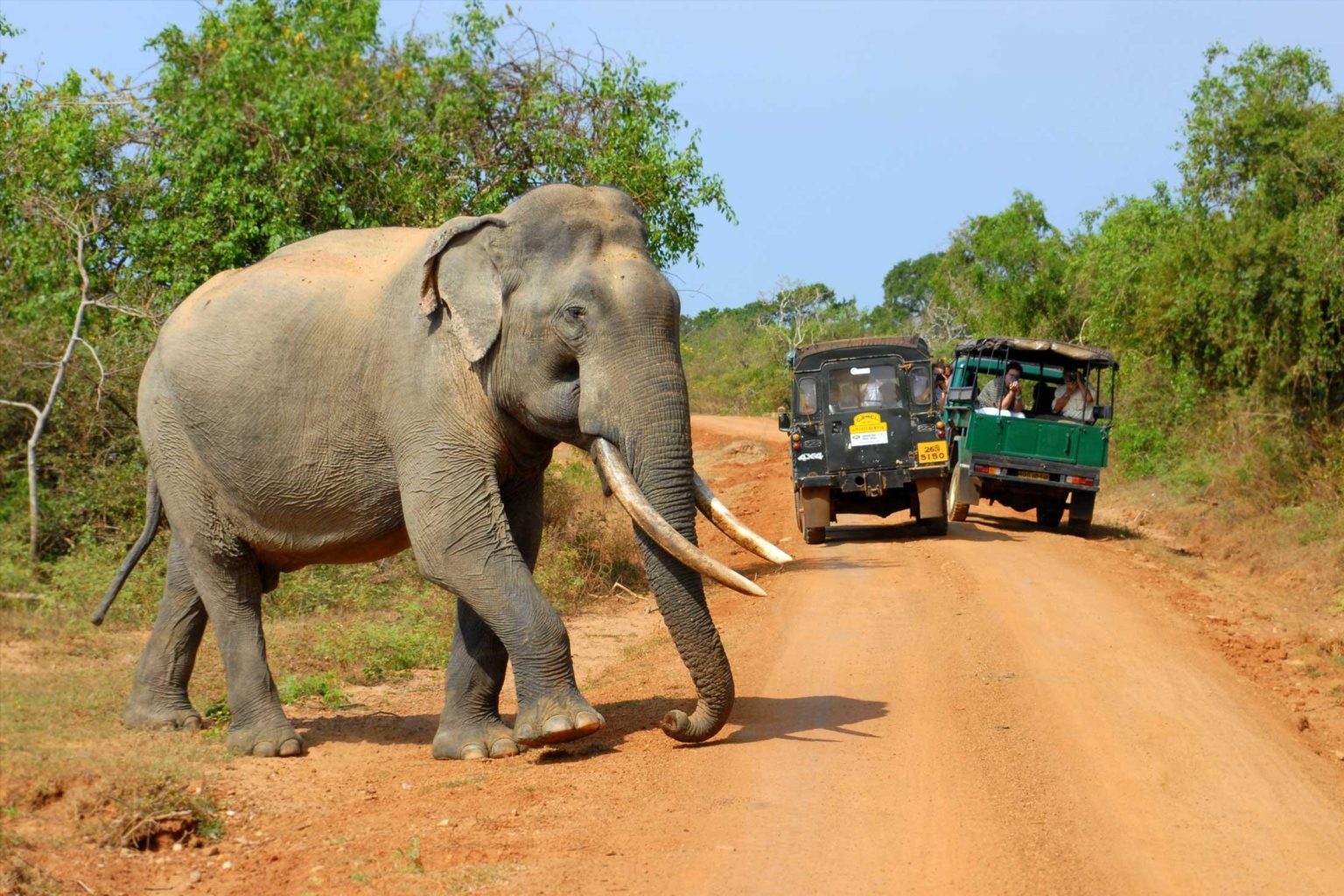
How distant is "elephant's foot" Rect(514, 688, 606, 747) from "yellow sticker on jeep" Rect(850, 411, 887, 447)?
37.0 ft

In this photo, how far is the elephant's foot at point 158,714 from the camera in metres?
9.08

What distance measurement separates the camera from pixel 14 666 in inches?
401

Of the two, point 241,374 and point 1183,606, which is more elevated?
point 241,374

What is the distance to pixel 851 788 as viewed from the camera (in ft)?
23.6

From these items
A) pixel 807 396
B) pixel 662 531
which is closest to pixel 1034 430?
pixel 807 396

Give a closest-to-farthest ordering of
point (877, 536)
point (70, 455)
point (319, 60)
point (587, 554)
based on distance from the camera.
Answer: point (70, 455) → point (587, 554) → point (319, 60) → point (877, 536)

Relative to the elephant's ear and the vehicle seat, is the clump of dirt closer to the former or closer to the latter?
the vehicle seat

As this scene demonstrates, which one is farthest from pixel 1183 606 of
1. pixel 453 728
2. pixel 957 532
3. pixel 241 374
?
pixel 241 374

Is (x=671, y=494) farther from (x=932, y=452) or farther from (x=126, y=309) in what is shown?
(x=932, y=452)

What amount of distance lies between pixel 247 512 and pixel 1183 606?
938cm

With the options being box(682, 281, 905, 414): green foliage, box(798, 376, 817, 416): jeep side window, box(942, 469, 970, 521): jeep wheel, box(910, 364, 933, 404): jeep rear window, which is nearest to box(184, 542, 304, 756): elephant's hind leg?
box(798, 376, 817, 416): jeep side window

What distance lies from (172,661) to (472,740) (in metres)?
2.19

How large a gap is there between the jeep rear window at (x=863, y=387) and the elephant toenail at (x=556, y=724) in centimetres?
1160

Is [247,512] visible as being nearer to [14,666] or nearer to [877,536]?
[14,666]
